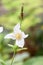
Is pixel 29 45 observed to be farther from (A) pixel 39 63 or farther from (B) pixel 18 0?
(B) pixel 18 0

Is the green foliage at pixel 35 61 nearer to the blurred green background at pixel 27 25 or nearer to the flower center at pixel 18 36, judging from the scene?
the blurred green background at pixel 27 25

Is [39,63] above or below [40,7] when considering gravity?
below

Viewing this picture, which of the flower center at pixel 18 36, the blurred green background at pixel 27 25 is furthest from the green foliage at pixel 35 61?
the flower center at pixel 18 36

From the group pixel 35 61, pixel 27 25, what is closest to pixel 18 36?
pixel 35 61

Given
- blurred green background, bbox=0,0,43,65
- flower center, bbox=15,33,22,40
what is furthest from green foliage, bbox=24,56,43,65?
flower center, bbox=15,33,22,40

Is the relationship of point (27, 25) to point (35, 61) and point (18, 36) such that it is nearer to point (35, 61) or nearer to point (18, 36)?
point (35, 61)

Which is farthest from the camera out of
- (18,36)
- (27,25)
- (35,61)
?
(27,25)

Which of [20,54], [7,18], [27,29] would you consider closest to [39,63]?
[20,54]

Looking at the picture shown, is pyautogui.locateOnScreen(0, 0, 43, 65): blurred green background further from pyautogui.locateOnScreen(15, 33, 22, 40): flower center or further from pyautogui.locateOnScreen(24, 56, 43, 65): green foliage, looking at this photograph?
pyautogui.locateOnScreen(15, 33, 22, 40): flower center
